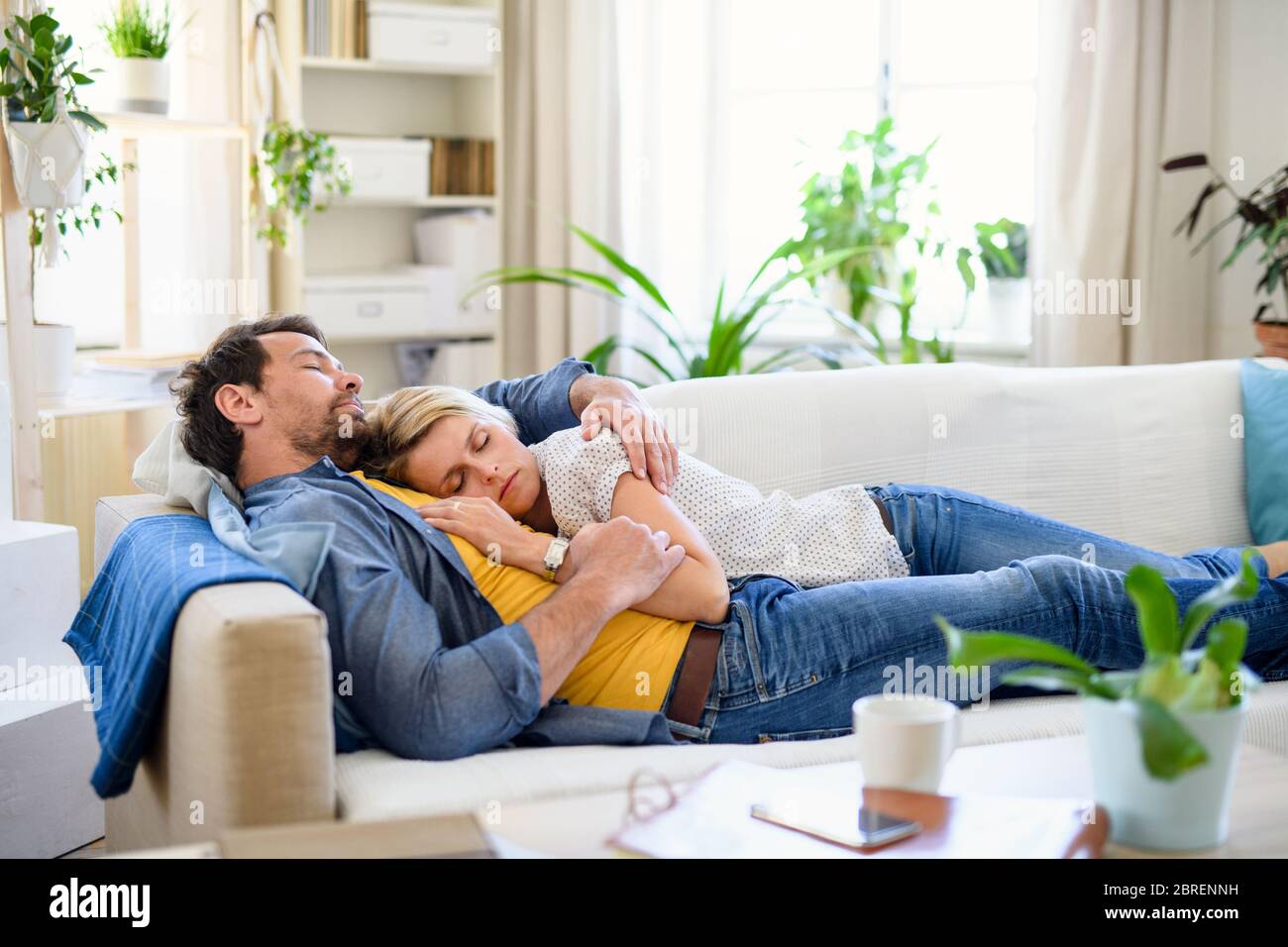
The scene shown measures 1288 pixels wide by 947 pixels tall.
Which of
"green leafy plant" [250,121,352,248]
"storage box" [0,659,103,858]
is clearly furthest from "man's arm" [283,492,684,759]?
"green leafy plant" [250,121,352,248]

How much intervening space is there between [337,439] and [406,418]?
0.32 feet

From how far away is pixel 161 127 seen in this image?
317 centimetres

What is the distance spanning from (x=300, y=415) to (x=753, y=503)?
0.66 meters

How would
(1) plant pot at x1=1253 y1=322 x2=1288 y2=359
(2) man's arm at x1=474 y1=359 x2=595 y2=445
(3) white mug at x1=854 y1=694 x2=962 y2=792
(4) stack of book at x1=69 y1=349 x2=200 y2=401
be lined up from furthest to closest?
(4) stack of book at x1=69 y1=349 x2=200 y2=401, (1) plant pot at x1=1253 y1=322 x2=1288 y2=359, (2) man's arm at x1=474 y1=359 x2=595 y2=445, (3) white mug at x1=854 y1=694 x2=962 y2=792

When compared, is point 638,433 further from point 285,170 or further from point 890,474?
point 285,170

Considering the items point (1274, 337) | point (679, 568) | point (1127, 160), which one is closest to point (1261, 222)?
point (1274, 337)

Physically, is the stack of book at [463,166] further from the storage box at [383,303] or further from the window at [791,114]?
the window at [791,114]

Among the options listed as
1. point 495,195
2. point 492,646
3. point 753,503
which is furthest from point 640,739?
point 495,195

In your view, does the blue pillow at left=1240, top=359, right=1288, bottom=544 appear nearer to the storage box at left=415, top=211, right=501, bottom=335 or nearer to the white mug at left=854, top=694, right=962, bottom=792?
the white mug at left=854, top=694, right=962, bottom=792

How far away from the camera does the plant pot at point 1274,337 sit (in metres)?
2.98

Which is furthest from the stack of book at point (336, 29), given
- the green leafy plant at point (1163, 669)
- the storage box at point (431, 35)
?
the green leafy plant at point (1163, 669)

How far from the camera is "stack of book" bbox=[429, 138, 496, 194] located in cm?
406

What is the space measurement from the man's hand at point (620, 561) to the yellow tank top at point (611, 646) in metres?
0.06

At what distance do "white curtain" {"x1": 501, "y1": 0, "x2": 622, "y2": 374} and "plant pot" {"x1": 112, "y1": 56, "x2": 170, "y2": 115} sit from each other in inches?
48.9
